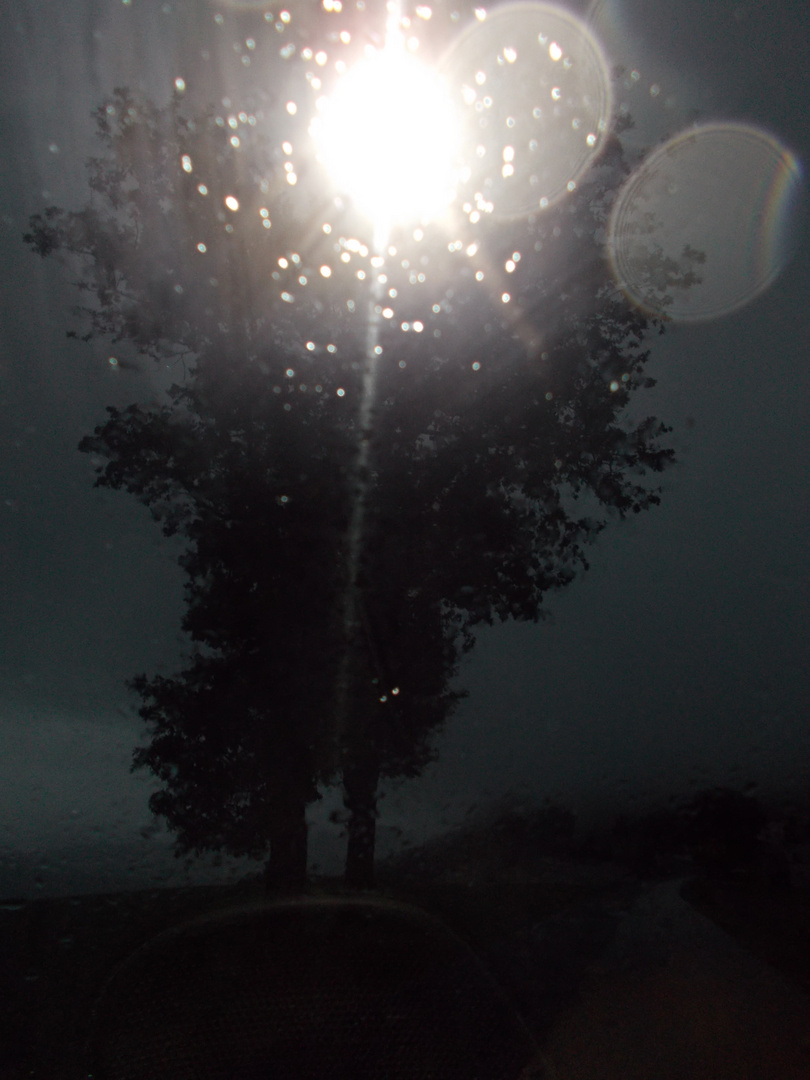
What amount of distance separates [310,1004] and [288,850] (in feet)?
2.33

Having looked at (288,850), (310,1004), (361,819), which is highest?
(361,819)

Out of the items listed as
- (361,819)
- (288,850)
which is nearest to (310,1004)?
(288,850)

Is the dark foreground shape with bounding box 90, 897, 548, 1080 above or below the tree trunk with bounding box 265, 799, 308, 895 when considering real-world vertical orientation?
below

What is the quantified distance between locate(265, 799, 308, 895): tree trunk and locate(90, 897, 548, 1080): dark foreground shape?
3.9 inches

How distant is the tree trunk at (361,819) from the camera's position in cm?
414

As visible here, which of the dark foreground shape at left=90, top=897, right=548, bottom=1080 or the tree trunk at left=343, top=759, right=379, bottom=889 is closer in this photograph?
the dark foreground shape at left=90, top=897, right=548, bottom=1080

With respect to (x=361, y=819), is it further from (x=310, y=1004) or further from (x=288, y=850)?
(x=310, y=1004)

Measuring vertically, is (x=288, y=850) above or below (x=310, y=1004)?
above

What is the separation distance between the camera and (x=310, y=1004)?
12.2 ft

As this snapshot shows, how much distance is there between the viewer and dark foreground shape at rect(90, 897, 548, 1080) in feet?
11.6

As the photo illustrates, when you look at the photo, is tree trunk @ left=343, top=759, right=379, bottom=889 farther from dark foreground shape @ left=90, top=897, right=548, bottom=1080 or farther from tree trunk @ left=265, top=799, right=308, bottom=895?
tree trunk @ left=265, top=799, right=308, bottom=895

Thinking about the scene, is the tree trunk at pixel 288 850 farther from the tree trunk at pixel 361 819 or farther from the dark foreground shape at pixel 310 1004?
the tree trunk at pixel 361 819

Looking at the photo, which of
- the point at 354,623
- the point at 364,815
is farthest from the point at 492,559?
the point at 364,815

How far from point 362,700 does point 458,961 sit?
1280 millimetres
